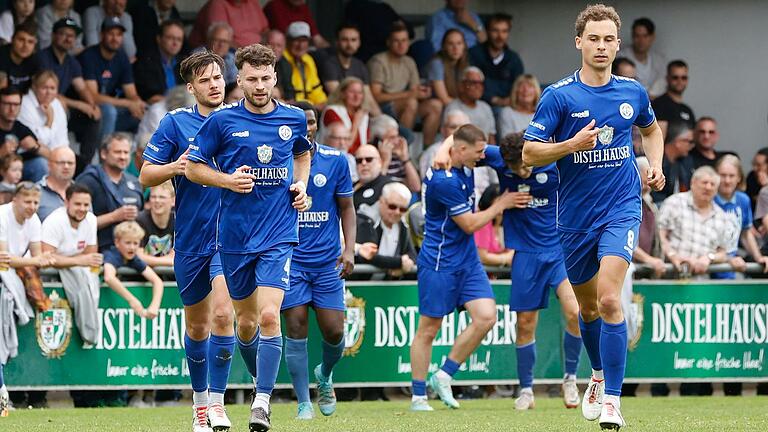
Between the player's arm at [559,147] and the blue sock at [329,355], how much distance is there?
141 inches

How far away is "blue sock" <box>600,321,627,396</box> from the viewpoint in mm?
9383

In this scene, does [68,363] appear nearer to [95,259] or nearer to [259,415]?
[95,259]

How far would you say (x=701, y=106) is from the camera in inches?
803

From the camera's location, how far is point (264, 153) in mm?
9484

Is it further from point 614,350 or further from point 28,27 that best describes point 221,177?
point 28,27

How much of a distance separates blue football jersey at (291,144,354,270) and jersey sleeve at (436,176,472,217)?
3.46 ft

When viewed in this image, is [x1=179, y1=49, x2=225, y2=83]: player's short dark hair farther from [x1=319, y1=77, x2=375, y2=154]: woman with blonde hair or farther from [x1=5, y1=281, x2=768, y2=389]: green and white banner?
[x1=319, y1=77, x2=375, y2=154]: woman with blonde hair

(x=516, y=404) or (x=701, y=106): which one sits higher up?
(x=701, y=106)

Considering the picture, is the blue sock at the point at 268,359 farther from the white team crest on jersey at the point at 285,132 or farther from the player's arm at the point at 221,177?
the white team crest on jersey at the point at 285,132

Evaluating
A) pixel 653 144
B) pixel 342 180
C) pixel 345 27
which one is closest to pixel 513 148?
pixel 342 180

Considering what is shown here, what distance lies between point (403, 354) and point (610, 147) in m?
5.77

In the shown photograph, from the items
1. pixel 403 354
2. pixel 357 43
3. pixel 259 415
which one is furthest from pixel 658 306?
pixel 259 415

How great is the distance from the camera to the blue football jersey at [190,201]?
9938 mm

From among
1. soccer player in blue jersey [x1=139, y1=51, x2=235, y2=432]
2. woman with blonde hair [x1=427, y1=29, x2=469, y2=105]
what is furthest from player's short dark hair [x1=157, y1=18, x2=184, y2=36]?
soccer player in blue jersey [x1=139, y1=51, x2=235, y2=432]
